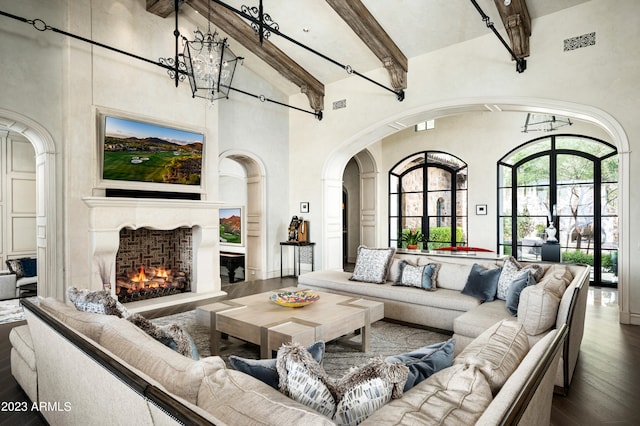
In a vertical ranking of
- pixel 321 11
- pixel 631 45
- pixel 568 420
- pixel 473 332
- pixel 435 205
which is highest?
pixel 321 11

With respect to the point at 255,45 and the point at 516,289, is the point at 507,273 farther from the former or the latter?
the point at 255,45

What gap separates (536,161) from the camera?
320 inches

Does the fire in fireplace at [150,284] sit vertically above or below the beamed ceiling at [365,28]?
below

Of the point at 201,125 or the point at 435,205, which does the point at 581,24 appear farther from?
the point at 201,125

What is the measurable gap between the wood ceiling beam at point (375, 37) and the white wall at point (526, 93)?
24 centimetres

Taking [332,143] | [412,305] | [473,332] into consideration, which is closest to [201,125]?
[332,143]

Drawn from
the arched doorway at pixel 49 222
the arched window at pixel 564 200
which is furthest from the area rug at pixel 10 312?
the arched window at pixel 564 200

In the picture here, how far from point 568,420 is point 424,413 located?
6.54 feet

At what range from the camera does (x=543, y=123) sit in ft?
25.2

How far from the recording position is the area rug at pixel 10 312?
510cm

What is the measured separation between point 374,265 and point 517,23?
3.85m

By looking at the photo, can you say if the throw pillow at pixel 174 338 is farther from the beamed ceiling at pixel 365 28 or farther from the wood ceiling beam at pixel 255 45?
the wood ceiling beam at pixel 255 45

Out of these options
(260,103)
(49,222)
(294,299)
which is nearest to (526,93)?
(294,299)

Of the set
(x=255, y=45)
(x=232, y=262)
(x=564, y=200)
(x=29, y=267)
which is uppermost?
(x=255, y=45)
